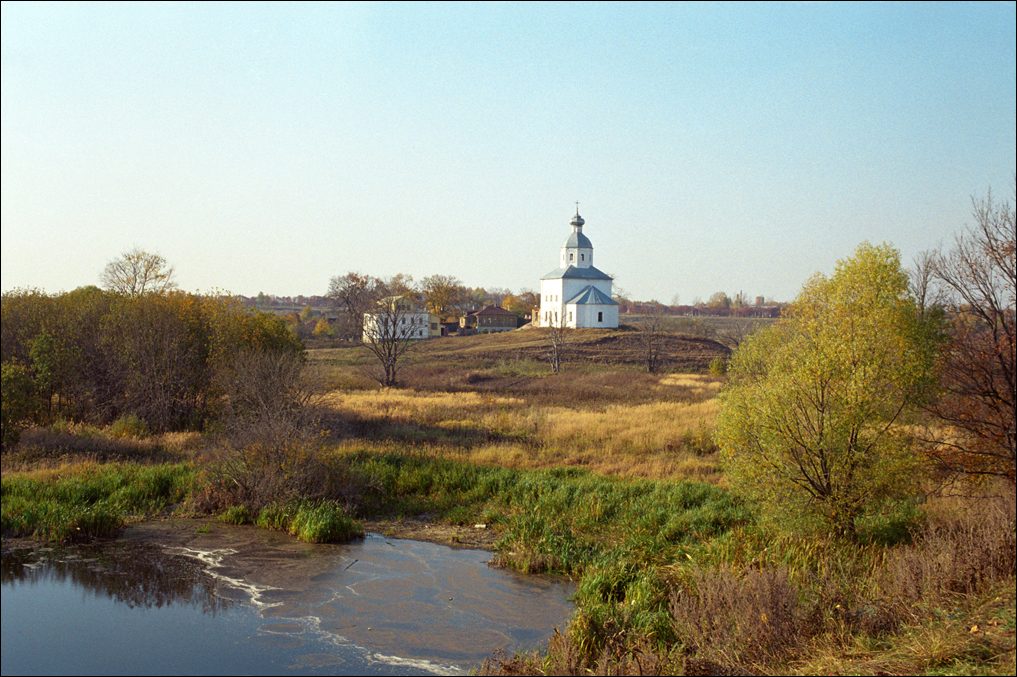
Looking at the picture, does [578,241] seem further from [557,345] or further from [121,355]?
[121,355]

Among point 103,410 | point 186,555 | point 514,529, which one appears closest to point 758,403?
point 514,529

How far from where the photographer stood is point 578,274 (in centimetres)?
9369

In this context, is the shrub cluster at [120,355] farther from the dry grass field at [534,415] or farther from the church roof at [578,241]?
the church roof at [578,241]

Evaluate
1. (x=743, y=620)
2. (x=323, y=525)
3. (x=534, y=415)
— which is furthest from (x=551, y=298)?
(x=743, y=620)

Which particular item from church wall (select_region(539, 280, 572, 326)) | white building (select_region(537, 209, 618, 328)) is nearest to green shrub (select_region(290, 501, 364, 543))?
white building (select_region(537, 209, 618, 328))

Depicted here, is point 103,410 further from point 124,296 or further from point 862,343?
point 862,343

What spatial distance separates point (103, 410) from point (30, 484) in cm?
783

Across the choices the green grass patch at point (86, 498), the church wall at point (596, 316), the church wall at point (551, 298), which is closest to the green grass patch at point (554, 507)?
the green grass patch at point (86, 498)

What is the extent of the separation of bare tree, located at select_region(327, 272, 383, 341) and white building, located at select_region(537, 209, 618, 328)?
1926 centimetres

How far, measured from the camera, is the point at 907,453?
1359 cm

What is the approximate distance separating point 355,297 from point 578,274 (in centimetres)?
2839

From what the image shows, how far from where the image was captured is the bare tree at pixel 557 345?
188ft

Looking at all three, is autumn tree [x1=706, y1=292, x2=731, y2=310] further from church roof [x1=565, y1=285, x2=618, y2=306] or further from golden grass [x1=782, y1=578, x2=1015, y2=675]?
golden grass [x1=782, y1=578, x2=1015, y2=675]

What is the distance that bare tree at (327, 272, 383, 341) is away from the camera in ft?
183
